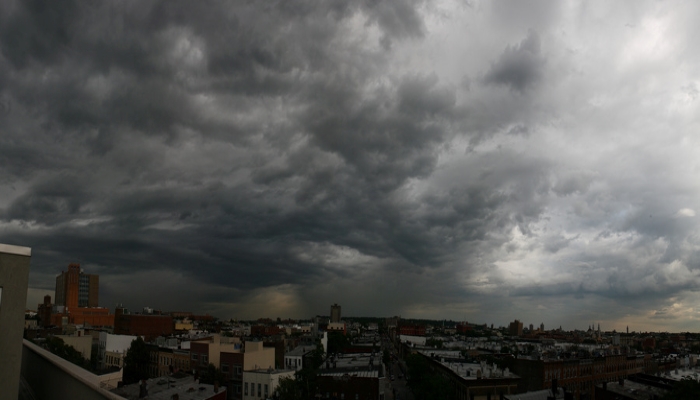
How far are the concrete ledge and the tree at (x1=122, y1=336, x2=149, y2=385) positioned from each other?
62.0m

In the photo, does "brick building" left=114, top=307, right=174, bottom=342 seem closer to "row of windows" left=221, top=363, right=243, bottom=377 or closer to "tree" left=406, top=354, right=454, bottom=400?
"row of windows" left=221, top=363, right=243, bottom=377

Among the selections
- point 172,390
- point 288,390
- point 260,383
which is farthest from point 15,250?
point 260,383

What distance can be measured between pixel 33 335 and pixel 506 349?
12317 centimetres

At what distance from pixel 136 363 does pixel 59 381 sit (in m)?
75.9

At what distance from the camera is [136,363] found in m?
84.9

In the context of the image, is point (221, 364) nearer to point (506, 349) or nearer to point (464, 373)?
point (464, 373)

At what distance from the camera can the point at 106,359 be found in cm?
10625

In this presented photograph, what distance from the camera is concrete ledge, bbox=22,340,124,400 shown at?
12.5m

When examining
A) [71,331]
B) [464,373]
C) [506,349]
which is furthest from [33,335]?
[506,349]

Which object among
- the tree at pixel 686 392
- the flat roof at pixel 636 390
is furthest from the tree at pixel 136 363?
the tree at pixel 686 392

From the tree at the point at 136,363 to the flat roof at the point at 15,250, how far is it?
79019 millimetres

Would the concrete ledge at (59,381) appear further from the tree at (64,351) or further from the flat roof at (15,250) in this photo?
the tree at (64,351)

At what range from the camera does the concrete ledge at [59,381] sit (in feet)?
41.1

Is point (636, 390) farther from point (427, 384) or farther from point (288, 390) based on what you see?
point (288, 390)
